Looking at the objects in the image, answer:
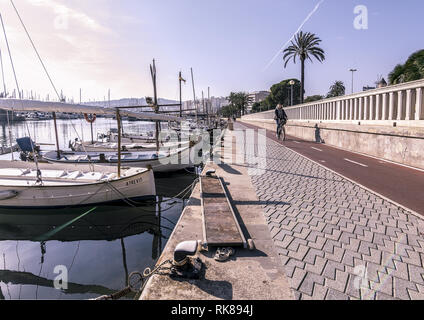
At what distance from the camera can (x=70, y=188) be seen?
9.86 m

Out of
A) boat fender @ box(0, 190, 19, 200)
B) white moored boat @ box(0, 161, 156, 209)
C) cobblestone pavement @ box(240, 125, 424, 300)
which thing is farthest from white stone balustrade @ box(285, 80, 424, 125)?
boat fender @ box(0, 190, 19, 200)

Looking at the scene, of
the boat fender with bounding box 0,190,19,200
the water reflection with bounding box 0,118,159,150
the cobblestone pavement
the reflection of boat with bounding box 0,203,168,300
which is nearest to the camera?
the cobblestone pavement

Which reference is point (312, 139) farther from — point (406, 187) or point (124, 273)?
point (124, 273)

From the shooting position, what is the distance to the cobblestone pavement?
11.2 feet

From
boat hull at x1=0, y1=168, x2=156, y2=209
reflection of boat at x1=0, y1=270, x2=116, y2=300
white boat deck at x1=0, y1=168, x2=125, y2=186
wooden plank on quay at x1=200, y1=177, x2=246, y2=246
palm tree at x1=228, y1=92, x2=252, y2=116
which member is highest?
palm tree at x1=228, y1=92, x2=252, y2=116

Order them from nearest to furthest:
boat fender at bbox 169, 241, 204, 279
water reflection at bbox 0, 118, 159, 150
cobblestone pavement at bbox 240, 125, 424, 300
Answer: cobblestone pavement at bbox 240, 125, 424, 300, boat fender at bbox 169, 241, 204, 279, water reflection at bbox 0, 118, 159, 150

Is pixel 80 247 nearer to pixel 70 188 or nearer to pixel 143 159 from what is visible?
pixel 70 188

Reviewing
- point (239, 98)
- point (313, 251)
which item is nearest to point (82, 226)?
point (313, 251)

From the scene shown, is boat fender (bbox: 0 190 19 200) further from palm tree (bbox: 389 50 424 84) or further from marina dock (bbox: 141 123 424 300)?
palm tree (bbox: 389 50 424 84)

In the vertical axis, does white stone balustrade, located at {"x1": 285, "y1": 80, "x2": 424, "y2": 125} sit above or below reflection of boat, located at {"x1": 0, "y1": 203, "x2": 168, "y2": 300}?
above

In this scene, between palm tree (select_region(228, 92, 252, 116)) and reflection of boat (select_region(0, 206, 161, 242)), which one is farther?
palm tree (select_region(228, 92, 252, 116))

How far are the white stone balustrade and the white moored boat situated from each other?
11574mm

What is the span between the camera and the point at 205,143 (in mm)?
28406

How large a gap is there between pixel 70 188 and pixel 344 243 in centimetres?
947
